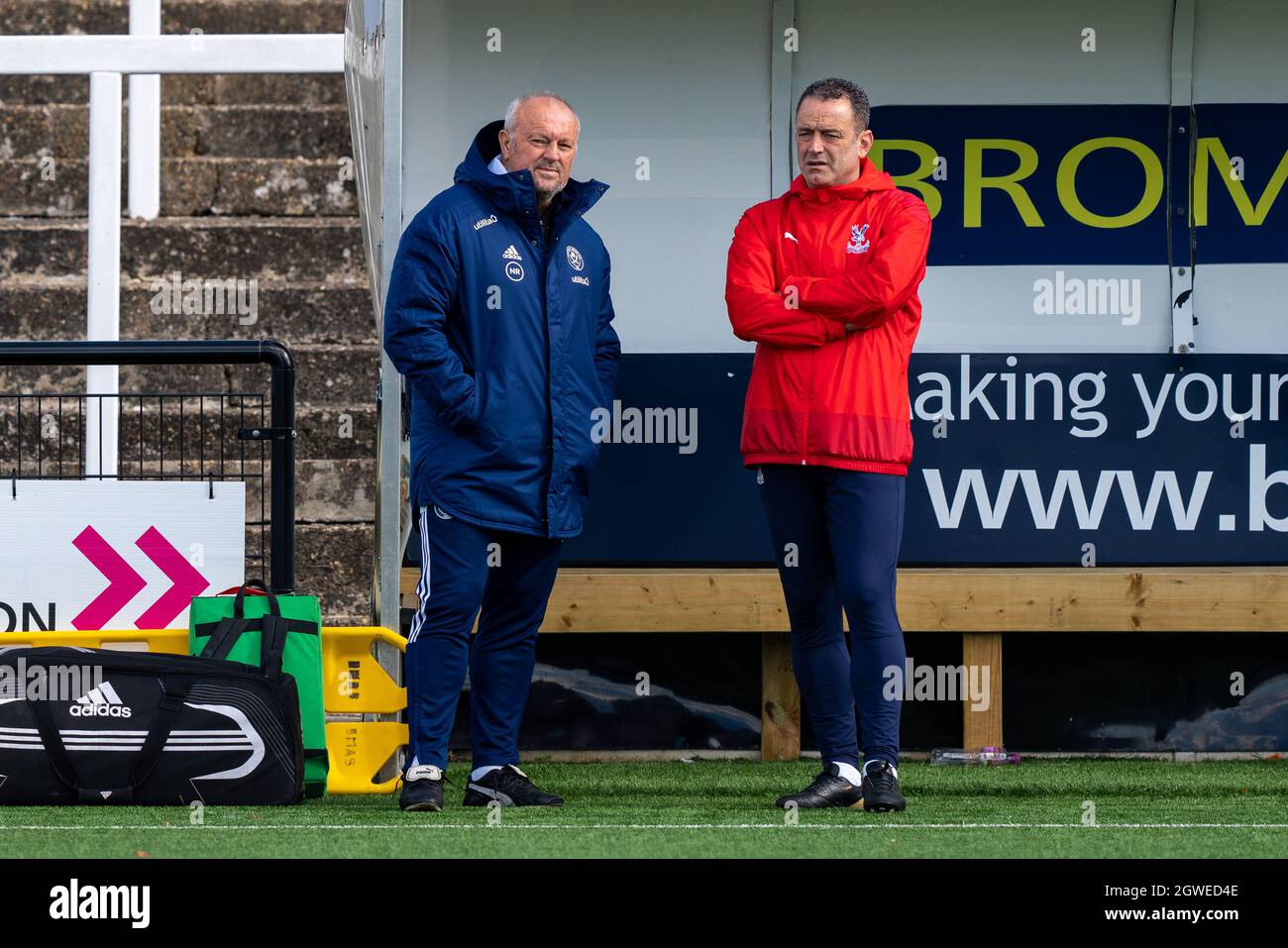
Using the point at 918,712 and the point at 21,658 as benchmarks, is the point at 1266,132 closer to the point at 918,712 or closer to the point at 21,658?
the point at 918,712

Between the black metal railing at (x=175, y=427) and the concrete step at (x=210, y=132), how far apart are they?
4.17 feet

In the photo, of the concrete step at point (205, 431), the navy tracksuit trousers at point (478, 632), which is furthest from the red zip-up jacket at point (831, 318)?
the concrete step at point (205, 431)

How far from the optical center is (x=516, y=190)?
435cm

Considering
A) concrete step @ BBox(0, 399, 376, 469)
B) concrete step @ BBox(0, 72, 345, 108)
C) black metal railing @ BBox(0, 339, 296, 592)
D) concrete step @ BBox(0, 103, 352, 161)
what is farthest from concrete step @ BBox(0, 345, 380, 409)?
concrete step @ BBox(0, 72, 345, 108)

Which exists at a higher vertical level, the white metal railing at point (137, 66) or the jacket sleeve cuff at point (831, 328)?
the white metal railing at point (137, 66)

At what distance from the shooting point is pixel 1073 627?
552 cm

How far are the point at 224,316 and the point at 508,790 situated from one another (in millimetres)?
3617

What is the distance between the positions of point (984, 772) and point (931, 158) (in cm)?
179

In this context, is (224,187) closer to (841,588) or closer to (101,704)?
(101,704)

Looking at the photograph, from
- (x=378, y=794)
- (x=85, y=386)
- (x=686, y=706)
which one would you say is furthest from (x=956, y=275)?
(x=85, y=386)

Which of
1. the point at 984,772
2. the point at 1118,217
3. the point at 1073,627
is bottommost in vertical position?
the point at 984,772

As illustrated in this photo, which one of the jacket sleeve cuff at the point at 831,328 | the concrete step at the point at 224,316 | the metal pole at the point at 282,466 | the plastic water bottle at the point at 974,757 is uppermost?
the concrete step at the point at 224,316

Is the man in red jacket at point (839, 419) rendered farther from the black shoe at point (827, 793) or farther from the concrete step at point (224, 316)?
the concrete step at point (224, 316)

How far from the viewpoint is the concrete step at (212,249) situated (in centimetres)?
768
